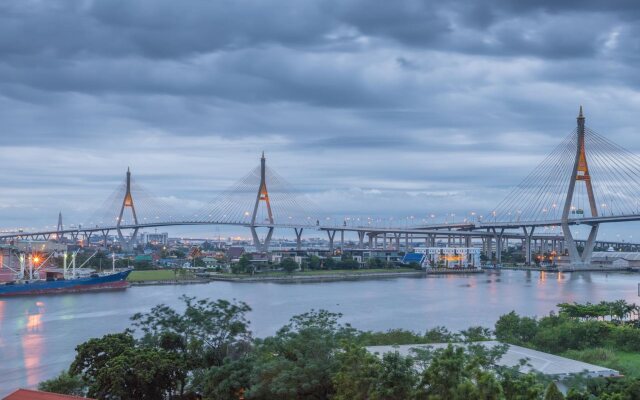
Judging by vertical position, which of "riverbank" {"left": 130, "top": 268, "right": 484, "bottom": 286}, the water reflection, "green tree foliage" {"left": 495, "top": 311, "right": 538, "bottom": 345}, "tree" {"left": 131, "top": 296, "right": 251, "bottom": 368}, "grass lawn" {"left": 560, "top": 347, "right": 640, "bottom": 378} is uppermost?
"tree" {"left": 131, "top": 296, "right": 251, "bottom": 368}

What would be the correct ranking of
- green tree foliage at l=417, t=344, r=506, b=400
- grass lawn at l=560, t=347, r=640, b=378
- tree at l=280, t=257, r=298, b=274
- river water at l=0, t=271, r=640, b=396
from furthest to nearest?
1. tree at l=280, t=257, r=298, b=274
2. river water at l=0, t=271, r=640, b=396
3. grass lawn at l=560, t=347, r=640, b=378
4. green tree foliage at l=417, t=344, r=506, b=400

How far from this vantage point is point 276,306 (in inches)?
417

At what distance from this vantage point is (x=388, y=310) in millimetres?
10086

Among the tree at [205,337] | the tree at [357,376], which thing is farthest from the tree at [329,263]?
the tree at [357,376]

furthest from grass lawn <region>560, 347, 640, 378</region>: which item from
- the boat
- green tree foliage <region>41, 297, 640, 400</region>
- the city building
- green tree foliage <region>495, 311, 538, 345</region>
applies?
the city building

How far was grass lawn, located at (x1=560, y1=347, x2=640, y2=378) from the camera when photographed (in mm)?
4543

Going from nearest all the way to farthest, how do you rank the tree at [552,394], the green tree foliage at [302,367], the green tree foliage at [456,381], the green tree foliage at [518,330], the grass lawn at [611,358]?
1. the green tree foliage at [456,381]
2. the tree at [552,394]
3. the green tree foliage at [302,367]
4. the grass lawn at [611,358]
5. the green tree foliage at [518,330]

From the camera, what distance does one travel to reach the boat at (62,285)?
13938mm

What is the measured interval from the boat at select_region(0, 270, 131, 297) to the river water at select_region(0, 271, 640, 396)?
642 millimetres

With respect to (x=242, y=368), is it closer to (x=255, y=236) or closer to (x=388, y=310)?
(x=388, y=310)

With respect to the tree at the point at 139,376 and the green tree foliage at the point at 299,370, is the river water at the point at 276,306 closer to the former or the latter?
the tree at the point at 139,376

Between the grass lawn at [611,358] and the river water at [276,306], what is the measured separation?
2802 millimetres

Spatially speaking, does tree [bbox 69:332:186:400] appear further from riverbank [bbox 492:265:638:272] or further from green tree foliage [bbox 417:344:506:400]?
riverbank [bbox 492:265:638:272]

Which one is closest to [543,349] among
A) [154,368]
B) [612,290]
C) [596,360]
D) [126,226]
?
[596,360]
